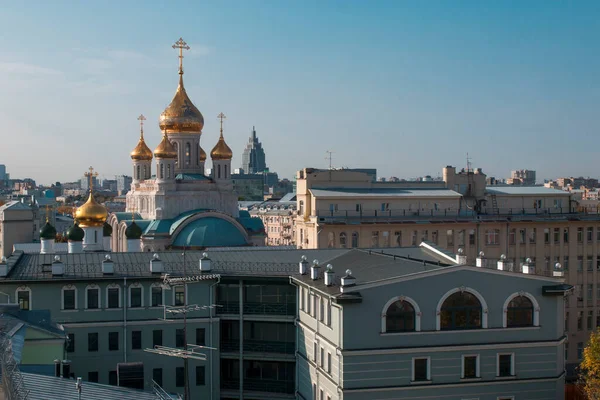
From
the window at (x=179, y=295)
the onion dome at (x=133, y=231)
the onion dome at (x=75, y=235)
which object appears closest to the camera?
the window at (x=179, y=295)

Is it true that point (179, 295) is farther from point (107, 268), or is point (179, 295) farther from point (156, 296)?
point (107, 268)

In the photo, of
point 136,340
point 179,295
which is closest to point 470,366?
point 179,295

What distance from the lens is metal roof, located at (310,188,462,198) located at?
46.9 meters

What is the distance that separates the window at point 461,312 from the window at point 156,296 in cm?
1111

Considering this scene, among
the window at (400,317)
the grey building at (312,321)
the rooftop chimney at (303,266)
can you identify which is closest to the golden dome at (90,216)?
the grey building at (312,321)

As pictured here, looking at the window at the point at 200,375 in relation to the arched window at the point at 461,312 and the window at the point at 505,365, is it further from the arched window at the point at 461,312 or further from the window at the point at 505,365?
the window at the point at 505,365

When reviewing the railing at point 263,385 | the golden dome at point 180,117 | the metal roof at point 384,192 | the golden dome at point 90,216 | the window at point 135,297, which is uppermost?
the golden dome at point 180,117

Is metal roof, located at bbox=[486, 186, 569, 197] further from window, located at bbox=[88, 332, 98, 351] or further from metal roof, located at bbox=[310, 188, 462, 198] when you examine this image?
window, located at bbox=[88, 332, 98, 351]

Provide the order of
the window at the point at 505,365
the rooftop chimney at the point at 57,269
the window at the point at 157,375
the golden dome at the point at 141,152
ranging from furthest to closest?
the golden dome at the point at 141,152
the window at the point at 157,375
the rooftop chimney at the point at 57,269
the window at the point at 505,365

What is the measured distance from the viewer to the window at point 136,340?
32.2m

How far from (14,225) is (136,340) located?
43.9m

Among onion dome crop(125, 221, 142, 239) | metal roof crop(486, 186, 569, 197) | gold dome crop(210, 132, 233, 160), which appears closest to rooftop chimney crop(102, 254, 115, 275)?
onion dome crop(125, 221, 142, 239)

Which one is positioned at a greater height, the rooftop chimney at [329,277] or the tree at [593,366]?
the rooftop chimney at [329,277]

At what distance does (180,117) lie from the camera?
186ft
